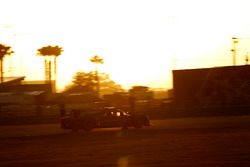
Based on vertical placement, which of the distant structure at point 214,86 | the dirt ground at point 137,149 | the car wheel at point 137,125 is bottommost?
the car wheel at point 137,125

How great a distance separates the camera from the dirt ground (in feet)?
62.2

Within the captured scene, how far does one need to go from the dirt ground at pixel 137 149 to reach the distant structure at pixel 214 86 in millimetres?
24039

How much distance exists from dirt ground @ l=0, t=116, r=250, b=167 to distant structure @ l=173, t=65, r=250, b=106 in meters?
24.0

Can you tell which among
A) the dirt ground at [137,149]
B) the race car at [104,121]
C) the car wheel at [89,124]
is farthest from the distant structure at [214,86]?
the dirt ground at [137,149]

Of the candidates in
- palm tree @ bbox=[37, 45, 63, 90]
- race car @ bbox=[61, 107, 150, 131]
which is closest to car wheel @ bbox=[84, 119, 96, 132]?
race car @ bbox=[61, 107, 150, 131]

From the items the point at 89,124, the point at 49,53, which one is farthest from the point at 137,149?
the point at 49,53

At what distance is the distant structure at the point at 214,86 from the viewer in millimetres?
55556

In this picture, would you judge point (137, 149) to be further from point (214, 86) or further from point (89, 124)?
point (214, 86)

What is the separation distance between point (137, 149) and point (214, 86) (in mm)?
34456

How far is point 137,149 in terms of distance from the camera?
23.1 m

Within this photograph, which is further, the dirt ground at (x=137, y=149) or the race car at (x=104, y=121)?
the race car at (x=104, y=121)

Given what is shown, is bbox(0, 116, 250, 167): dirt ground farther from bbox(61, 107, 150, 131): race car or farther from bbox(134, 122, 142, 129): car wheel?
bbox(134, 122, 142, 129): car wheel

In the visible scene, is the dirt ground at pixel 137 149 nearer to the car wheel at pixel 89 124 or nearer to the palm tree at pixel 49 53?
the car wheel at pixel 89 124

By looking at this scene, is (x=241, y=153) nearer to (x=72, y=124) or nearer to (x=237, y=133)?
(x=237, y=133)
